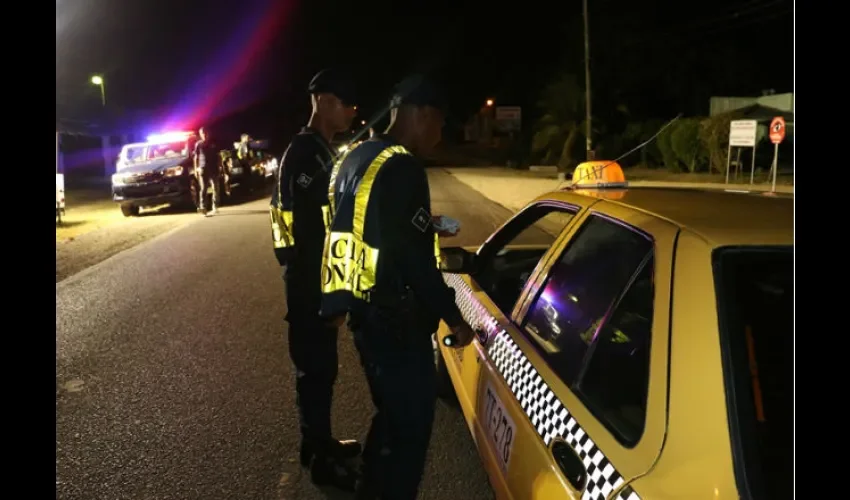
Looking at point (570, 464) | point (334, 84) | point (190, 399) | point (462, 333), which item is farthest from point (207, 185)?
point (570, 464)

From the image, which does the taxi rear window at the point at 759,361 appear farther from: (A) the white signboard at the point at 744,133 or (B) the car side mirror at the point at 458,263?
(A) the white signboard at the point at 744,133

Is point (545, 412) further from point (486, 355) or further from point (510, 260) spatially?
point (510, 260)

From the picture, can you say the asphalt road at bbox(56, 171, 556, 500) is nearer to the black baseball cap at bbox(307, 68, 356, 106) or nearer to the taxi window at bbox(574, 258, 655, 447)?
the taxi window at bbox(574, 258, 655, 447)

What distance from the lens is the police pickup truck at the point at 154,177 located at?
570 inches

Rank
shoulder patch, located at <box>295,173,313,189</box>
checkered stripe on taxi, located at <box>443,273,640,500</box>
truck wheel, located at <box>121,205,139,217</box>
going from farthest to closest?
1. truck wheel, located at <box>121,205,139,217</box>
2. shoulder patch, located at <box>295,173,313,189</box>
3. checkered stripe on taxi, located at <box>443,273,640,500</box>

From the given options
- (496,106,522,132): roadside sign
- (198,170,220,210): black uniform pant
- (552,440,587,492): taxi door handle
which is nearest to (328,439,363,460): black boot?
(552,440,587,492): taxi door handle

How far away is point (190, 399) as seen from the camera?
159 inches

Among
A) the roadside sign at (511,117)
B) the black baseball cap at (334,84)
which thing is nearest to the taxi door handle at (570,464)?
the black baseball cap at (334,84)

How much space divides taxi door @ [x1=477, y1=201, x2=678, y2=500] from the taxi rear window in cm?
15

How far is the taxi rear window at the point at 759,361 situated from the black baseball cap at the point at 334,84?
1862 millimetres

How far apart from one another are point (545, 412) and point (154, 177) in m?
14.4

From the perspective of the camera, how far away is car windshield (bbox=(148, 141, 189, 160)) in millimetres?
15641

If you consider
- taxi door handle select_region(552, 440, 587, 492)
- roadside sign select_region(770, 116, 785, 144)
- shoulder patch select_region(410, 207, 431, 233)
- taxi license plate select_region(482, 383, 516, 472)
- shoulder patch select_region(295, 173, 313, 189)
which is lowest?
taxi license plate select_region(482, 383, 516, 472)
